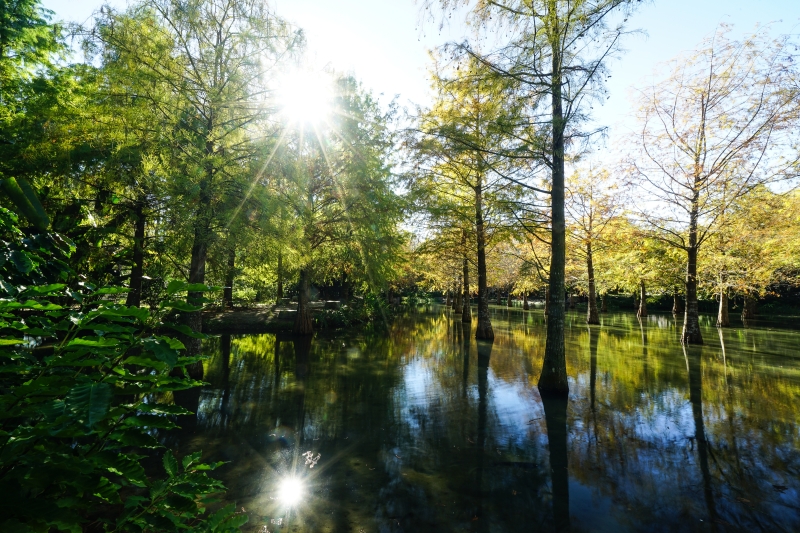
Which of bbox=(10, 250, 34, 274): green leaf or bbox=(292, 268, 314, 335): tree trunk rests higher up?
bbox=(10, 250, 34, 274): green leaf

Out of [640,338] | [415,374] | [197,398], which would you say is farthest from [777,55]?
[197,398]

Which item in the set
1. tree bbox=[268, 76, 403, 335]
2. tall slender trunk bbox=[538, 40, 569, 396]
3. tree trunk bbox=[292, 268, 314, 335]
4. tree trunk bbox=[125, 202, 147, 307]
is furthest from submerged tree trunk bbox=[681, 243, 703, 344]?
Answer: tree trunk bbox=[125, 202, 147, 307]

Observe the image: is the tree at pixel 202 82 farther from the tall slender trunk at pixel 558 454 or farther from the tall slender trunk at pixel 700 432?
the tall slender trunk at pixel 700 432

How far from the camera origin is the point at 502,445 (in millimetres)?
5727

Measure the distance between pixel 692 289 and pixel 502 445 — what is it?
560 inches

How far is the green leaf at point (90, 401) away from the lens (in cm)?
106

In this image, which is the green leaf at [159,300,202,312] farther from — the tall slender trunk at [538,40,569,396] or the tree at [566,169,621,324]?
the tree at [566,169,621,324]

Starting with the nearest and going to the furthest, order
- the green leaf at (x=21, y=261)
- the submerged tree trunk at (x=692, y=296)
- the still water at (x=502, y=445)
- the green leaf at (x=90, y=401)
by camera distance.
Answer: the green leaf at (x=90, y=401) < the green leaf at (x=21, y=261) < the still water at (x=502, y=445) < the submerged tree trunk at (x=692, y=296)

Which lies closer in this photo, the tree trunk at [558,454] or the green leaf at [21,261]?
the green leaf at [21,261]

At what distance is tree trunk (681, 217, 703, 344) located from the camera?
1475 centimetres

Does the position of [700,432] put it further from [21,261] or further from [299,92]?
[299,92]

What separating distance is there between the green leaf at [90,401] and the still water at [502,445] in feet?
11.0

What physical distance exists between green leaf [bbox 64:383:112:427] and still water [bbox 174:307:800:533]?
335 cm

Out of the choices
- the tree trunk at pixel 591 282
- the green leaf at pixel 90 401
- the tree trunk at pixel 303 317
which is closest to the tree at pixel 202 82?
the green leaf at pixel 90 401
